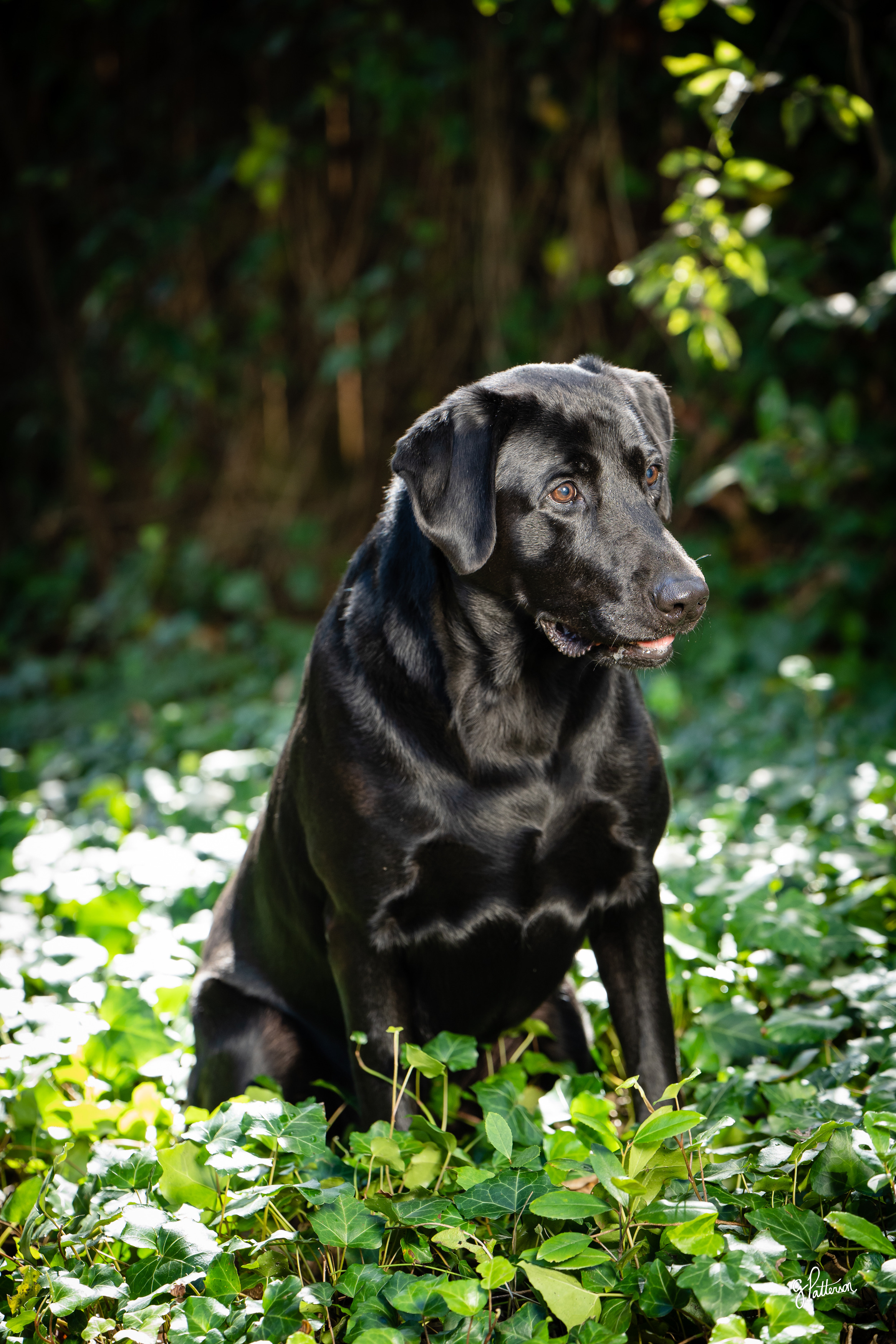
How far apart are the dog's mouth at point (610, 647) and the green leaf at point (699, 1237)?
825mm

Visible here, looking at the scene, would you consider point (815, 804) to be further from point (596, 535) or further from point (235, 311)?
point (235, 311)

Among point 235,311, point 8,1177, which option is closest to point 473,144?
point 235,311

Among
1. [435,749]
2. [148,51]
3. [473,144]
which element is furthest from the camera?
[148,51]

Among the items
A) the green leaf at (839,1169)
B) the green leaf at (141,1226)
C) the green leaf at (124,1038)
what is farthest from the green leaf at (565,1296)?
the green leaf at (124,1038)

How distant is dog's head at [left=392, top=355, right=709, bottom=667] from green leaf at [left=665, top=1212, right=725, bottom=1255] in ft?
2.72

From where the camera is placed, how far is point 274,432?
7.20 metres

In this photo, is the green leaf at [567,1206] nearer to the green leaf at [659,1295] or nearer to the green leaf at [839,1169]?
the green leaf at [659,1295]

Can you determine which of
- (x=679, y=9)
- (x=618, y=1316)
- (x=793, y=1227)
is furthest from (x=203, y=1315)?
(x=679, y=9)

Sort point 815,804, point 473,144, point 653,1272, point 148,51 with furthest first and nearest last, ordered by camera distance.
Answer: point 148,51
point 473,144
point 815,804
point 653,1272

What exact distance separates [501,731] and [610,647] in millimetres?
223

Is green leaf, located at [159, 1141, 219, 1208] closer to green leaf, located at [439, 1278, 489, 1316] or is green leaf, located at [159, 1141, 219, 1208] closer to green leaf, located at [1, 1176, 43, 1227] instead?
green leaf, located at [1, 1176, 43, 1227]

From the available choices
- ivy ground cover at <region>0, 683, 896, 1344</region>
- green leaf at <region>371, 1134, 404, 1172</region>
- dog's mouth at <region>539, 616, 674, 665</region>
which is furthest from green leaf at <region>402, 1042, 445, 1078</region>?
dog's mouth at <region>539, 616, 674, 665</region>

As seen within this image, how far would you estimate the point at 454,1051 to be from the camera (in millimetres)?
1802

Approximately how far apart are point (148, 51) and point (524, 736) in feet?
22.8
